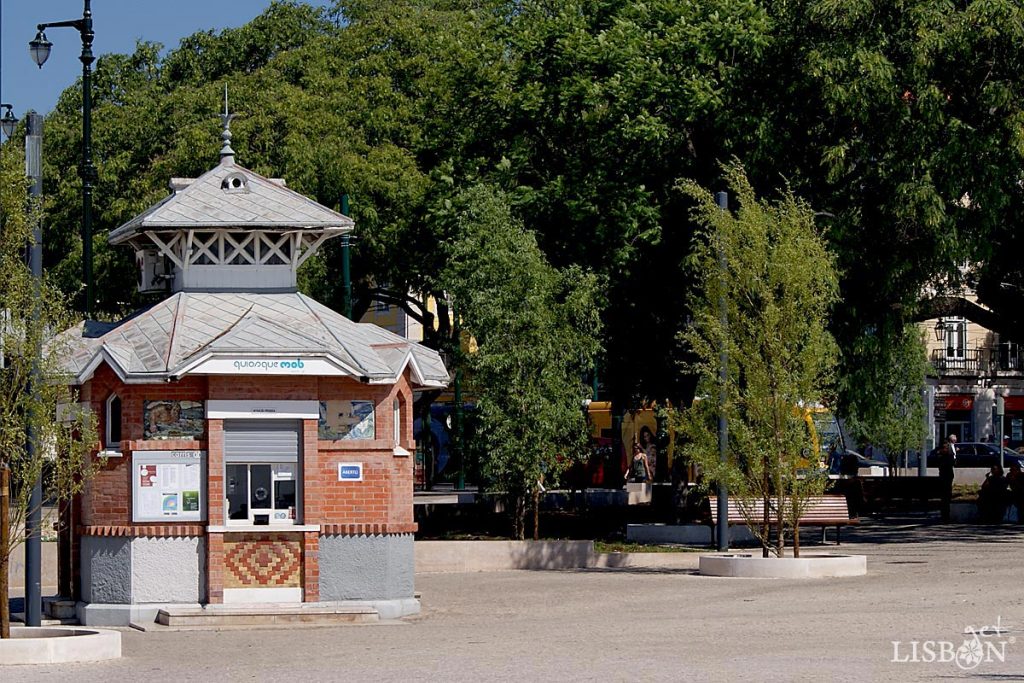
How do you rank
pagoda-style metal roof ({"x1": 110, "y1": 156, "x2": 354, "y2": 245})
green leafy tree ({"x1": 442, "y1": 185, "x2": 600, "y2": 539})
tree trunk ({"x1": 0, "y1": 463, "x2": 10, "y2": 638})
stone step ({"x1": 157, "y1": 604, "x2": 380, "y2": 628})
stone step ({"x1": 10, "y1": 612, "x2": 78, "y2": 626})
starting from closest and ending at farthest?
tree trunk ({"x1": 0, "y1": 463, "x2": 10, "y2": 638}), stone step ({"x1": 157, "y1": 604, "x2": 380, "y2": 628}), stone step ({"x1": 10, "y1": 612, "x2": 78, "y2": 626}), pagoda-style metal roof ({"x1": 110, "y1": 156, "x2": 354, "y2": 245}), green leafy tree ({"x1": 442, "y1": 185, "x2": 600, "y2": 539})

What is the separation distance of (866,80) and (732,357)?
24.1 feet

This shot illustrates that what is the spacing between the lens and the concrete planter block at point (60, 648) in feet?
55.7

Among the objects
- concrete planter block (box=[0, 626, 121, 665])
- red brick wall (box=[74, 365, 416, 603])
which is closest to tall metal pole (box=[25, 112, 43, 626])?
concrete planter block (box=[0, 626, 121, 665])

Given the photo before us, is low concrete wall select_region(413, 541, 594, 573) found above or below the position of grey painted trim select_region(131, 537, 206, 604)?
below

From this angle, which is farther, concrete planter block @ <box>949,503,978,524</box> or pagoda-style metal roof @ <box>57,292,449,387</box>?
concrete planter block @ <box>949,503,978,524</box>

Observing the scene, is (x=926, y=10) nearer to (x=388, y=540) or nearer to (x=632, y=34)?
(x=632, y=34)

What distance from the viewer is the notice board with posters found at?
22141mm

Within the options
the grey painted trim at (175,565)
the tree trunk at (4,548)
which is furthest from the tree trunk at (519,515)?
the tree trunk at (4,548)

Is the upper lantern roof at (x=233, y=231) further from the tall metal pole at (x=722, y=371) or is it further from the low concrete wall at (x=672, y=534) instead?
the low concrete wall at (x=672, y=534)

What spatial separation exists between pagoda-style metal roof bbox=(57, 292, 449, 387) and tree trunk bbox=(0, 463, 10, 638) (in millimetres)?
3559

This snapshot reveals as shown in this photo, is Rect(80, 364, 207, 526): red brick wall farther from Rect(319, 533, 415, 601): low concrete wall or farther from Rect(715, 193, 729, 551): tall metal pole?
Rect(715, 193, 729, 551): tall metal pole

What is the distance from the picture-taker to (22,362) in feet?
59.4

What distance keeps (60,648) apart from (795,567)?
38.7ft

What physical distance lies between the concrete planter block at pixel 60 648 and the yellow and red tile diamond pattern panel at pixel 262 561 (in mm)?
4237
